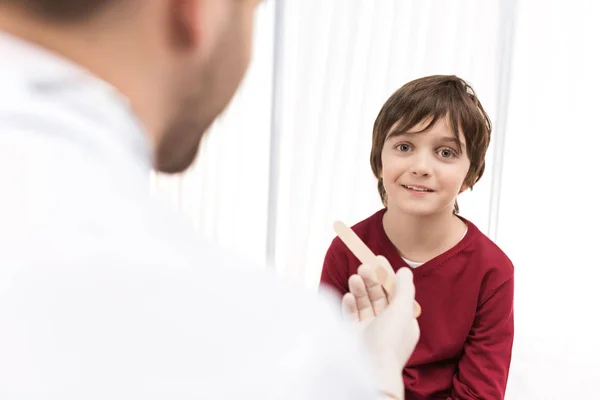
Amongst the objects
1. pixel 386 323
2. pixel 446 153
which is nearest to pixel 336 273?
A: pixel 446 153

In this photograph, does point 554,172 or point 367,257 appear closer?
point 367,257

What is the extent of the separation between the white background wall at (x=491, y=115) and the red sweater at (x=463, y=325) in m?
0.60

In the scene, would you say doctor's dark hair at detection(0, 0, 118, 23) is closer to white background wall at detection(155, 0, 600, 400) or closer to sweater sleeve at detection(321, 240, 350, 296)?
sweater sleeve at detection(321, 240, 350, 296)

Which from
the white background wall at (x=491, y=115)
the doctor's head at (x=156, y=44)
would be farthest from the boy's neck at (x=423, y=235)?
the doctor's head at (x=156, y=44)

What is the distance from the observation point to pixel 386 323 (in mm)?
618

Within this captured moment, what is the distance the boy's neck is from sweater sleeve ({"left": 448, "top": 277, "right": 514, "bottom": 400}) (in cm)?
12

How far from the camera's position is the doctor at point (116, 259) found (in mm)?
190

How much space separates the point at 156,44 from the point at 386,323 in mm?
421

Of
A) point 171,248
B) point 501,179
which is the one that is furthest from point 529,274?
point 171,248

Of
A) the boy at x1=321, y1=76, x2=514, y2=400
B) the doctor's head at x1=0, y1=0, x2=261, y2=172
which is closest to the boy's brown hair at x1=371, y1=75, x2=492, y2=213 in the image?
the boy at x1=321, y1=76, x2=514, y2=400

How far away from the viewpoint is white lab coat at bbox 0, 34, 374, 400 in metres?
0.19

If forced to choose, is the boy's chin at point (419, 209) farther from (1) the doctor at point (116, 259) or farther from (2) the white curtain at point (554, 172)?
(2) the white curtain at point (554, 172)

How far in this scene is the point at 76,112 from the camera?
233 mm

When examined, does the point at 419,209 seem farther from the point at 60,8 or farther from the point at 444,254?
the point at 60,8
